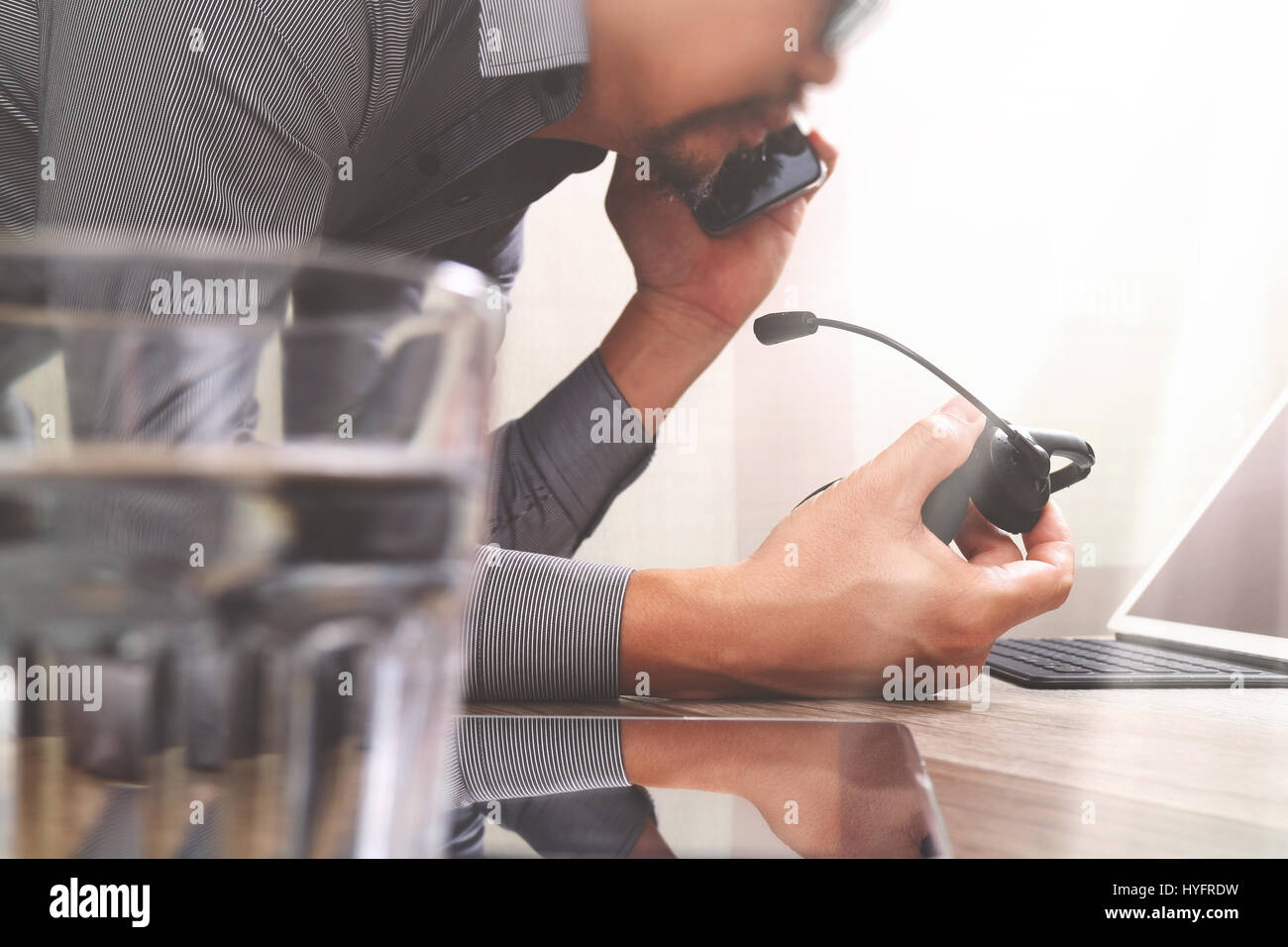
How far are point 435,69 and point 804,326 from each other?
1.16 ft

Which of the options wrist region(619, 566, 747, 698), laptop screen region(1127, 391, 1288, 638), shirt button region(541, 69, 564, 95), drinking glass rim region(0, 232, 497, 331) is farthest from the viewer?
shirt button region(541, 69, 564, 95)

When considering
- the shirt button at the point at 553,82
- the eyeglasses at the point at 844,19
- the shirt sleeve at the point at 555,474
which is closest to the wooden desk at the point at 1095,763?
the shirt sleeve at the point at 555,474

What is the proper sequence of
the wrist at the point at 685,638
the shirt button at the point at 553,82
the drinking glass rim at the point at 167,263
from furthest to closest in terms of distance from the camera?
the shirt button at the point at 553,82, the wrist at the point at 685,638, the drinking glass rim at the point at 167,263

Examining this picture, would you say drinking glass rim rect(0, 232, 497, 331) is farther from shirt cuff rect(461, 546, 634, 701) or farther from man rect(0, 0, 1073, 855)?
shirt cuff rect(461, 546, 634, 701)

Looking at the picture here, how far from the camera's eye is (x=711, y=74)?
85 centimetres

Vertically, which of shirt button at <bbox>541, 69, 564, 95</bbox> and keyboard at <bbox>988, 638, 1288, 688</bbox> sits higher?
shirt button at <bbox>541, 69, 564, 95</bbox>

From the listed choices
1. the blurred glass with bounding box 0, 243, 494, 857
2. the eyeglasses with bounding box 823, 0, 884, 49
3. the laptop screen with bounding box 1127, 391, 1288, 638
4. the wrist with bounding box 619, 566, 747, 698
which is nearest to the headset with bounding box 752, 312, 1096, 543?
the wrist with bounding box 619, 566, 747, 698

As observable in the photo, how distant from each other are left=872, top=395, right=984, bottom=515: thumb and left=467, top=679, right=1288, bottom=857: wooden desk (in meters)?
0.10

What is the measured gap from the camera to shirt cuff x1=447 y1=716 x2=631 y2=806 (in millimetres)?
200

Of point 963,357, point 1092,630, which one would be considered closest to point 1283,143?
point 963,357

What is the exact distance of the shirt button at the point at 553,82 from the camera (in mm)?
708

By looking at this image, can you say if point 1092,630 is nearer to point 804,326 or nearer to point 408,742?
point 804,326

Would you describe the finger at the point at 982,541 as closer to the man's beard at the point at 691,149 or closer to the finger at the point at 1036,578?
the finger at the point at 1036,578

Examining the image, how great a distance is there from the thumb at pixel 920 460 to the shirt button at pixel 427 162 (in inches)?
19.3
